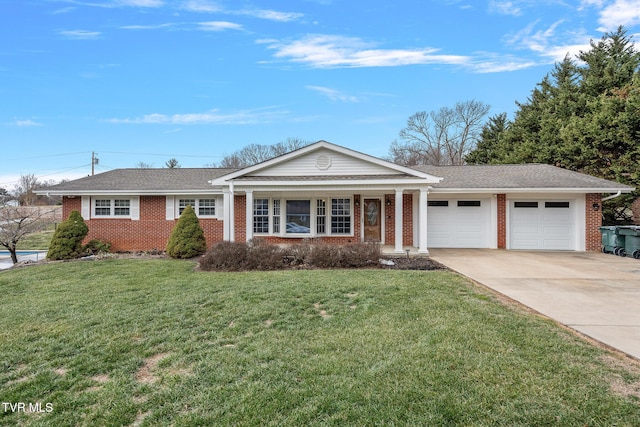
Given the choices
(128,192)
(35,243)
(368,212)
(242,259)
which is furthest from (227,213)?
(35,243)

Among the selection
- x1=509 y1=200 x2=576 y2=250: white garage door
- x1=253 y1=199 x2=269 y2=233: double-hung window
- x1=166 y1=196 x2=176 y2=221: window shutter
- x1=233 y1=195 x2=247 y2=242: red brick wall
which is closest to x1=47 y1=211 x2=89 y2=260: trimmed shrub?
x1=166 y1=196 x2=176 y2=221: window shutter

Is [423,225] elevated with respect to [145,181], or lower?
lower

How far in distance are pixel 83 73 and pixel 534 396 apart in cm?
2080

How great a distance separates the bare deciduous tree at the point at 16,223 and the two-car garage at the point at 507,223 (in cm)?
1648

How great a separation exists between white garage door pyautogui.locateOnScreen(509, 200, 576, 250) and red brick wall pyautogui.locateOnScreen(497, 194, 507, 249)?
0.25 m

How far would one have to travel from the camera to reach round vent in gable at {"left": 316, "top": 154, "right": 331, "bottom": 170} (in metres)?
12.4

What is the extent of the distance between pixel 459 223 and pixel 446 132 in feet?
79.9

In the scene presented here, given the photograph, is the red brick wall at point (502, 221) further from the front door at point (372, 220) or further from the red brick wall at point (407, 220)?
the front door at point (372, 220)

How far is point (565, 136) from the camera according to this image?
1827 centimetres

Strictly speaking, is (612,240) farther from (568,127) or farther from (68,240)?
(68,240)

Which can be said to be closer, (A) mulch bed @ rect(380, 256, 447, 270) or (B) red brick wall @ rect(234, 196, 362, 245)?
(A) mulch bed @ rect(380, 256, 447, 270)

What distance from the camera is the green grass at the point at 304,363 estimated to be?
2643mm

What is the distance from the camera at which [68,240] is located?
39.8 ft

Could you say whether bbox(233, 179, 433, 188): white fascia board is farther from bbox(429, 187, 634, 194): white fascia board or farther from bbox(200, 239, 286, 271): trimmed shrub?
bbox(200, 239, 286, 271): trimmed shrub
